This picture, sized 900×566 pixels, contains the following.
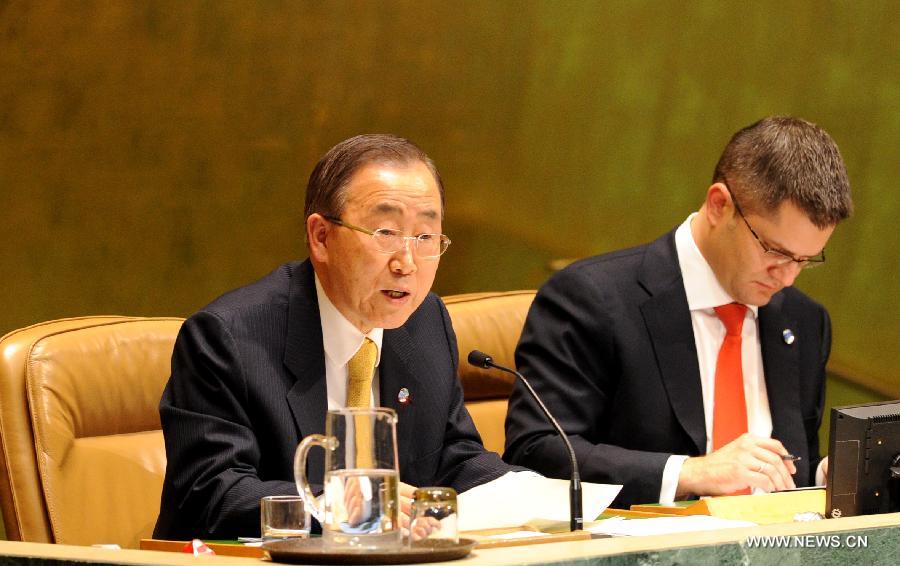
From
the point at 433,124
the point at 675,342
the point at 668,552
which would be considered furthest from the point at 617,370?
the point at 668,552

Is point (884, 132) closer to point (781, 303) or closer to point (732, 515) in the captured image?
point (781, 303)

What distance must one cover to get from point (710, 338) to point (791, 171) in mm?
466

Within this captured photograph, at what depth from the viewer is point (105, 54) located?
11.2 ft

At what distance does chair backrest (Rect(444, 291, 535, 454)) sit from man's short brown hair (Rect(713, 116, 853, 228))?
72 cm

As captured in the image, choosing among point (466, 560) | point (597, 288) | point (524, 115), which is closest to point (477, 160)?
point (524, 115)

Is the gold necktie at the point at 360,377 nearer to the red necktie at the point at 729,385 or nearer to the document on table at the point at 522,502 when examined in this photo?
the document on table at the point at 522,502

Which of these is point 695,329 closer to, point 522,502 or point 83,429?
point 522,502

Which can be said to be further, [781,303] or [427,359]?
[781,303]

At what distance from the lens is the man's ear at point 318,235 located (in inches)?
99.3

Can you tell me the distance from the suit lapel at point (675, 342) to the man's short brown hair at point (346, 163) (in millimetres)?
758

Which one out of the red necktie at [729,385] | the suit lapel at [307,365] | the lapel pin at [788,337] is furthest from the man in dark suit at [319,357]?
the lapel pin at [788,337]

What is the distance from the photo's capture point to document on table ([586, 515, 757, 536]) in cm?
188

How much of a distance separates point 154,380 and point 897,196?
9.62ft

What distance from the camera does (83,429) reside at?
2.67 meters
